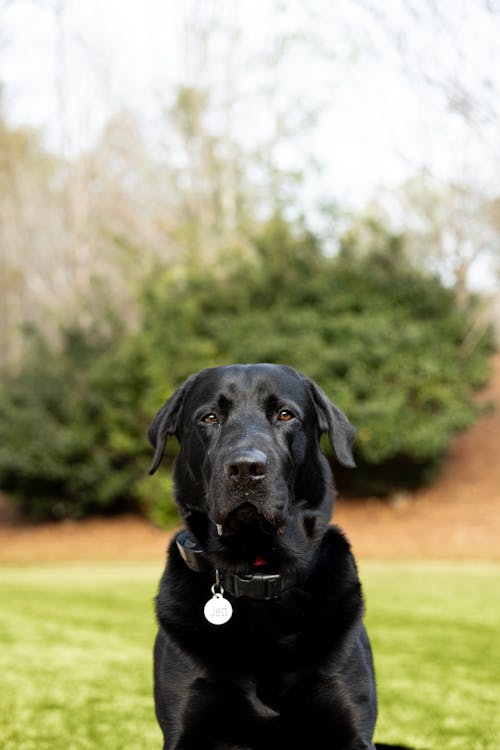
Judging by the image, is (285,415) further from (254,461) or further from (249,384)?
(254,461)

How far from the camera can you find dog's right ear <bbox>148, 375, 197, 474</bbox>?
10.6 ft

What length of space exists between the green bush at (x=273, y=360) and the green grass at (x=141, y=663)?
4.63 meters

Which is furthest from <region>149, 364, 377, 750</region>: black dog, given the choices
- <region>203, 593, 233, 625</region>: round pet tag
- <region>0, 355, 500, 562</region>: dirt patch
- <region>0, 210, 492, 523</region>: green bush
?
<region>0, 210, 492, 523</region>: green bush

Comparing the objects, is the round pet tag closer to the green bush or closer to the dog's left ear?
the dog's left ear

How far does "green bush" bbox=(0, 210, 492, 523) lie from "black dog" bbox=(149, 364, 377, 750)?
10736mm

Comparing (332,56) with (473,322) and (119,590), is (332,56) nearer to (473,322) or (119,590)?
(473,322)

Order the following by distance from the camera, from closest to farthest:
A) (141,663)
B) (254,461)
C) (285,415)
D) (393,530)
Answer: (254,461) < (285,415) < (141,663) < (393,530)

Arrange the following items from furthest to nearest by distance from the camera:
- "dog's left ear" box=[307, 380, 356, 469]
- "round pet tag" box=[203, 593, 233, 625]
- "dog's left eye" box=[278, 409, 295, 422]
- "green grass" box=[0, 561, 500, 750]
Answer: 1. "green grass" box=[0, 561, 500, 750]
2. "dog's left ear" box=[307, 380, 356, 469]
3. "dog's left eye" box=[278, 409, 295, 422]
4. "round pet tag" box=[203, 593, 233, 625]

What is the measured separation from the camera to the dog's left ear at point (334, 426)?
125 inches

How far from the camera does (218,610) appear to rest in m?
2.89

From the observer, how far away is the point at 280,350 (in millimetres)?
14391

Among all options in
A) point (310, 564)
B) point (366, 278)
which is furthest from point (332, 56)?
point (310, 564)

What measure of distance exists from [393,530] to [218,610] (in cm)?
1148

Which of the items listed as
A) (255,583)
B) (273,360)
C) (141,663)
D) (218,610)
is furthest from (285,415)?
(273,360)
